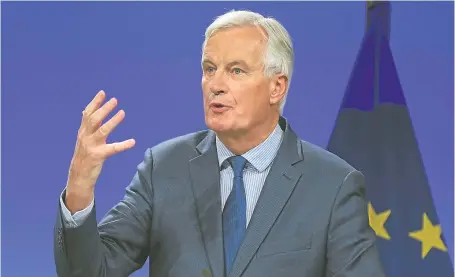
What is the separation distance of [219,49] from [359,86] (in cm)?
156

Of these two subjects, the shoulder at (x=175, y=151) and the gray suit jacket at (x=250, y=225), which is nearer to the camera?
the gray suit jacket at (x=250, y=225)

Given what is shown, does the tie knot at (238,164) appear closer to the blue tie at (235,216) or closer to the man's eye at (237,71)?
the blue tie at (235,216)

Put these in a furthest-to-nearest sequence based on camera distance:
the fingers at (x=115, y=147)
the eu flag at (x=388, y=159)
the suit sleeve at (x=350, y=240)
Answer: the eu flag at (x=388, y=159), the suit sleeve at (x=350, y=240), the fingers at (x=115, y=147)

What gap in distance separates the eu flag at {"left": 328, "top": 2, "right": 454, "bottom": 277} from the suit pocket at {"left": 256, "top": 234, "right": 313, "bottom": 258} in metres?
1.55

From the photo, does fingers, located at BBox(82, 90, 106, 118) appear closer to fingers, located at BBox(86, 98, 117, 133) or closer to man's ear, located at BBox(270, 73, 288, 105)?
fingers, located at BBox(86, 98, 117, 133)

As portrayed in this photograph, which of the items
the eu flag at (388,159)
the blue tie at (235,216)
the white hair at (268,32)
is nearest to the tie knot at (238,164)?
the blue tie at (235,216)

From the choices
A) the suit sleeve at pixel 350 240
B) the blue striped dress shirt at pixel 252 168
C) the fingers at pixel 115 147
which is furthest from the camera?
the blue striped dress shirt at pixel 252 168

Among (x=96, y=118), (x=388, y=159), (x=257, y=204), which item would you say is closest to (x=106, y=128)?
(x=96, y=118)

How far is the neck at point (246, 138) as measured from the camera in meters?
1.73

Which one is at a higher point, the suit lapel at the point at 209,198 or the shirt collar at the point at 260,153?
the shirt collar at the point at 260,153

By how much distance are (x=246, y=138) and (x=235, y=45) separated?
222 millimetres

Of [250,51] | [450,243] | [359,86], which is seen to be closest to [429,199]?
[450,243]

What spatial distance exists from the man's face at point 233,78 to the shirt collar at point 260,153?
6cm

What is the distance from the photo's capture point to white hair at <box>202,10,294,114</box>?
5.54 ft
